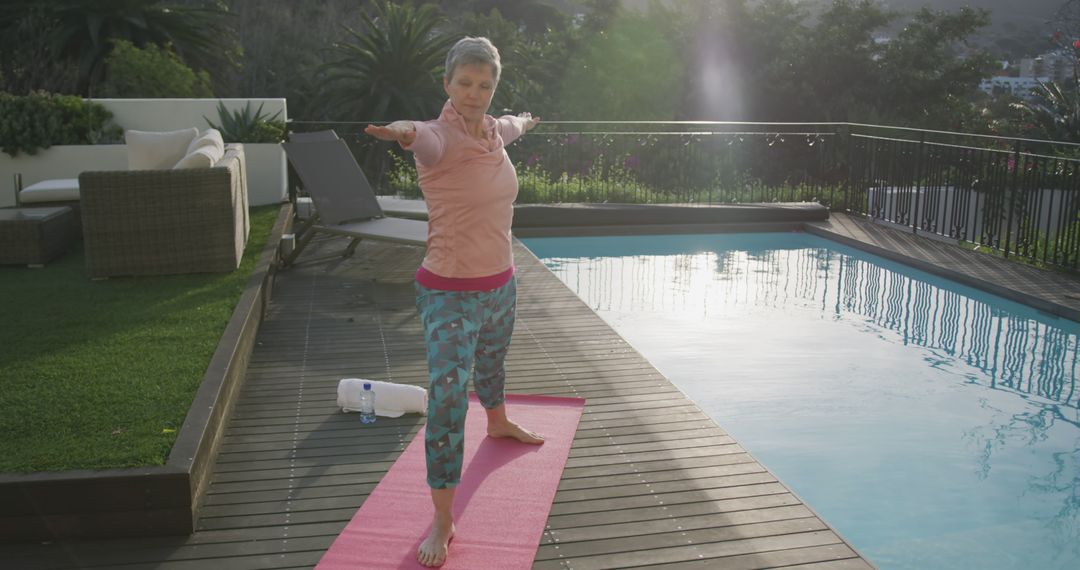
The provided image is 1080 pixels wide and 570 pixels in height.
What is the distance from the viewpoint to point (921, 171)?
9625 mm

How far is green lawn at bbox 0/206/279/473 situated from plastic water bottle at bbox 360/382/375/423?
0.67 metres

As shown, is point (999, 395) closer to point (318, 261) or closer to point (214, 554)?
point (214, 554)

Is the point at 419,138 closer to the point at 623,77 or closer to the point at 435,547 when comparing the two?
the point at 435,547

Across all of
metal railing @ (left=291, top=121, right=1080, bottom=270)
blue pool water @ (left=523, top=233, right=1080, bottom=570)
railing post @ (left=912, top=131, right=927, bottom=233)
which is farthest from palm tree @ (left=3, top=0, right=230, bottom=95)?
railing post @ (left=912, top=131, right=927, bottom=233)

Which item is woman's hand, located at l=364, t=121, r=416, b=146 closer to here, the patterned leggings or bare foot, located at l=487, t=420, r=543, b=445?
the patterned leggings

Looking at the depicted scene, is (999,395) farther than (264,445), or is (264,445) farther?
(999,395)

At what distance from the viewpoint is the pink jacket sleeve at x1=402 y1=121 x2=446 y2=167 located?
2545 millimetres

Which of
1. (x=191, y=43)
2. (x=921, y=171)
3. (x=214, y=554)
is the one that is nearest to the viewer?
(x=214, y=554)

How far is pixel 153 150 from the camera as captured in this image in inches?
299

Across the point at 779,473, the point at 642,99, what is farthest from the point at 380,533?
the point at 642,99

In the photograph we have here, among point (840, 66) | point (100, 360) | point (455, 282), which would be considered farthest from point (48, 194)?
point (840, 66)

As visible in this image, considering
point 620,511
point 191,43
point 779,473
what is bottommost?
point 779,473

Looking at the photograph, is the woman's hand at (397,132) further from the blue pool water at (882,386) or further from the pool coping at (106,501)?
the blue pool water at (882,386)

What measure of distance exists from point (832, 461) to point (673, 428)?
40.9 inches
